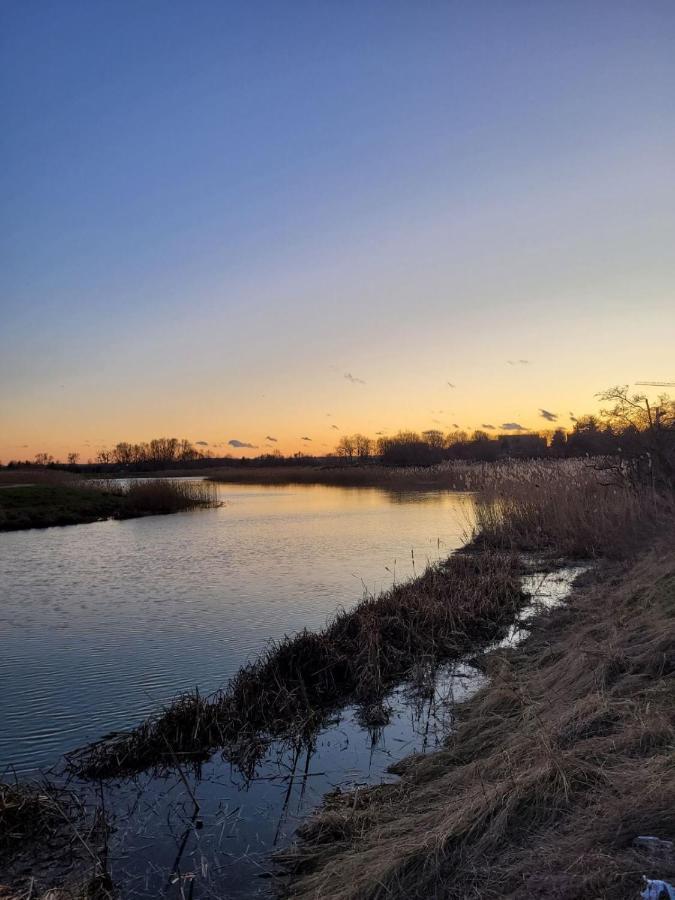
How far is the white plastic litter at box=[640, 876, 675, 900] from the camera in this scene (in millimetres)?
2158

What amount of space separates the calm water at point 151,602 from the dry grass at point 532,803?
2804 millimetres

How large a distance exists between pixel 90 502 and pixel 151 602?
2034 cm

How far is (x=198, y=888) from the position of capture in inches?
130

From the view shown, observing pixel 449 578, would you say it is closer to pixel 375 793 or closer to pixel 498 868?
pixel 375 793

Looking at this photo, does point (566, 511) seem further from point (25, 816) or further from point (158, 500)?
point (158, 500)

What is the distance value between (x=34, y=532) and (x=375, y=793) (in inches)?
833

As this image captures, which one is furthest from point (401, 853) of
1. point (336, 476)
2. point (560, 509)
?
point (336, 476)

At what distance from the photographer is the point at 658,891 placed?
2.18 m

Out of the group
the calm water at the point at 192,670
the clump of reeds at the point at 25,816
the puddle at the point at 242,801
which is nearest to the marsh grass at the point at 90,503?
the calm water at the point at 192,670

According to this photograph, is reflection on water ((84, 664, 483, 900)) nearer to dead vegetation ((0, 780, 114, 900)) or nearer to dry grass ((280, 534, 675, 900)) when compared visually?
dead vegetation ((0, 780, 114, 900))

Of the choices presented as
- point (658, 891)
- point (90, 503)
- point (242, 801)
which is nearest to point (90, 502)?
point (90, 503)

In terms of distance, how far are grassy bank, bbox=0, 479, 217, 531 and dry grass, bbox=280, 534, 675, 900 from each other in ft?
73.6

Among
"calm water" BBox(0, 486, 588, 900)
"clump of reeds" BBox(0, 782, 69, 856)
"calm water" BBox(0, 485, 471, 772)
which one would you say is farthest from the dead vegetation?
"calm water" BBox(0, 485, 471, 772)

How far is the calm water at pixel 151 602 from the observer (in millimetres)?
6234
